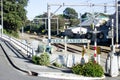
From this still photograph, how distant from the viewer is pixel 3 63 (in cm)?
2319

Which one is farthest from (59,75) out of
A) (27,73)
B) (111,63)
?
(111,63)

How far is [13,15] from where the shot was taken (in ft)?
288

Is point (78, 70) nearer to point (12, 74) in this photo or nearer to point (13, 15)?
point (12, 74)

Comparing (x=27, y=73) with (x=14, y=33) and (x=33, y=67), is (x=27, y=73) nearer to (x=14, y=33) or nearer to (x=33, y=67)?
(x=33, y=67)

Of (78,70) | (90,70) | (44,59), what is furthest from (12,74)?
(44,59)

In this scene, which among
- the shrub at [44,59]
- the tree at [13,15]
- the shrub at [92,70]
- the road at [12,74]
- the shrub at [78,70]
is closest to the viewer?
the road at [12,74]

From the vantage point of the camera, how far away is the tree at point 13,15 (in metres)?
87.6

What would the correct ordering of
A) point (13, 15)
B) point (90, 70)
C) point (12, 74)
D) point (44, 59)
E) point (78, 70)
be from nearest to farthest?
point (12, 74), point (90, 70), point (78, 70), point (44, 59), point (13, 15)

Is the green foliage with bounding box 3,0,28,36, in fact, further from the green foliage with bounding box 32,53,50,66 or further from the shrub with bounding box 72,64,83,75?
the shrub with bounding box 72,64,83,75

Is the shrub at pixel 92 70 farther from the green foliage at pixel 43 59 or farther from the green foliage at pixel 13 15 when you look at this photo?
the green foliage at pixel 13 15

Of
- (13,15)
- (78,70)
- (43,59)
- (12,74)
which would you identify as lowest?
(12,74)

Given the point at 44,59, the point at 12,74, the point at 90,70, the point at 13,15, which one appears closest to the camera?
the point at 12,74

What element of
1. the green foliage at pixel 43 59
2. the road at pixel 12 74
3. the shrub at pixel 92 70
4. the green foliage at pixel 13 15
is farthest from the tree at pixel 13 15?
the shrub at pixel 92 70

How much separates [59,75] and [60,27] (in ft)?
402
